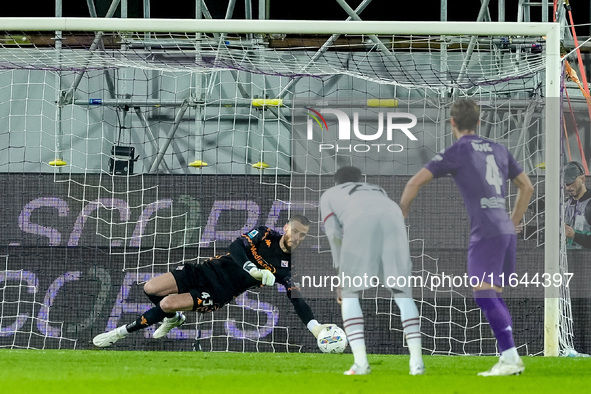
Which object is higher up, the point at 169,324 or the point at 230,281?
the point at 230,281

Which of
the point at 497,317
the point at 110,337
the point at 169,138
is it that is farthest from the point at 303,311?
the point at 169,138

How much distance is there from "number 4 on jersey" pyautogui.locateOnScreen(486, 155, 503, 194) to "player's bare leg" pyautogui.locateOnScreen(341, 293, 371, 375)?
1.15 metres

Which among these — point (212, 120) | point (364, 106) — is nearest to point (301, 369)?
point (364, 106)

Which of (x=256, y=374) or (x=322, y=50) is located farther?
(x=322, y=50)

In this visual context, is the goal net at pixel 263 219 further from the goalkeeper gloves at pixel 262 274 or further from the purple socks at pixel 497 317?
the purple socks at pixel 497 317

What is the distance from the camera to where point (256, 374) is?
6.34 metres

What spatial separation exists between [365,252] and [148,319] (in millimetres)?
2713

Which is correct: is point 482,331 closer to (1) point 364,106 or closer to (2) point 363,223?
(1) point 364,106

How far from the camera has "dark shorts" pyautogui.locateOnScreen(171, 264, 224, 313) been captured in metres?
8.50

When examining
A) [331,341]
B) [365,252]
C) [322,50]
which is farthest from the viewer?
[322,50]

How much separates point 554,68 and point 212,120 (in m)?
4.53

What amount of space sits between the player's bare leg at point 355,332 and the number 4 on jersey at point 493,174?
3.76ft

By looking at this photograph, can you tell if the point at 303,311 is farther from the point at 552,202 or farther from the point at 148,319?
the point at 552,202

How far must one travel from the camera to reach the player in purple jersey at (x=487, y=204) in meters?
6.26
